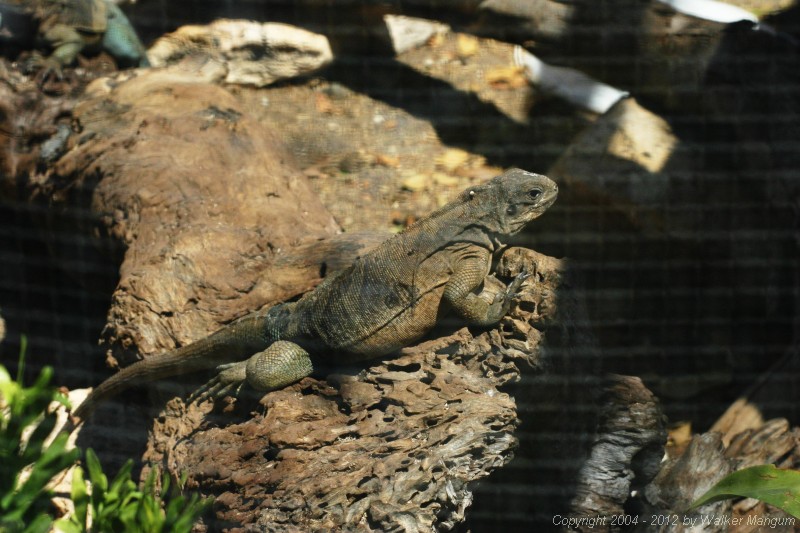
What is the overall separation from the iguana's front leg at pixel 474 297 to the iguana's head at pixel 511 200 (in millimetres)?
223

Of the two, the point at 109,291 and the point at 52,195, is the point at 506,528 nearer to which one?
the point at 109,291

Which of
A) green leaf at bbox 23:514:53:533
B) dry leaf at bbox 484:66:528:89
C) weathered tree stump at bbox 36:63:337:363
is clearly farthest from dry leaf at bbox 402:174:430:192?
green leaf at bbox 23:514:53:533

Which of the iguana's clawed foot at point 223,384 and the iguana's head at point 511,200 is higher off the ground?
the iguana's head at point 511,200

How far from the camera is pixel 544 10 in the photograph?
516cm

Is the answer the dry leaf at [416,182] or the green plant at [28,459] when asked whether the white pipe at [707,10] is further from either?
the green plant at [28,459]

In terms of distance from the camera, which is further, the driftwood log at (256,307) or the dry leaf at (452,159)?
the dry leaf at (452,159)

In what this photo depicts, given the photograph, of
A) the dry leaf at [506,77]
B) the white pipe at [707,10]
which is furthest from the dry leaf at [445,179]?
the white pipe at [707,10]

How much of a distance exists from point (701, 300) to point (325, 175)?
7.69ft

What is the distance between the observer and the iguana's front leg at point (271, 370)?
294 cm

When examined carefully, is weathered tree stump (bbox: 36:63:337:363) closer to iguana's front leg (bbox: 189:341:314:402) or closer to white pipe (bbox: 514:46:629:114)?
iguana's front leg (bbox: 189:341:314:402)

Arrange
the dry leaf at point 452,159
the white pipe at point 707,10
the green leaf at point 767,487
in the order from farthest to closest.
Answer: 1. the dry leaf at point 452,159
2. the white pipe at point 707,10
3. the green leaf at point 767,487

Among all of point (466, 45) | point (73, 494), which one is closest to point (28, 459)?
point (73, 494)

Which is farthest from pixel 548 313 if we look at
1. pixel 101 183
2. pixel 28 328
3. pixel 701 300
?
pixel 28 328

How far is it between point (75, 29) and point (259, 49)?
1.18 m
